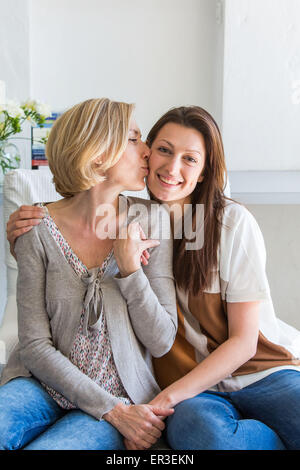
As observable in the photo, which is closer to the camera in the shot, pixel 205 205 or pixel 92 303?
pixel 92 303

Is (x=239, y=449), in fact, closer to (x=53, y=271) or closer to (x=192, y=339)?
(x=192, y=339)

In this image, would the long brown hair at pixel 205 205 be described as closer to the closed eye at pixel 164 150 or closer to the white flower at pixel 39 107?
the closed eye at pixel 164 150

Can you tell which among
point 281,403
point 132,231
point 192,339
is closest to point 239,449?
point 281,403

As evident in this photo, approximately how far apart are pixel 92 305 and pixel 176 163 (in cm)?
37

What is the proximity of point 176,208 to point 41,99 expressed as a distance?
1.21 meters

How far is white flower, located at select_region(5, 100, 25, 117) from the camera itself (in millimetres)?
1757

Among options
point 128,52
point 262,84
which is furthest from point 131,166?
point 128,52

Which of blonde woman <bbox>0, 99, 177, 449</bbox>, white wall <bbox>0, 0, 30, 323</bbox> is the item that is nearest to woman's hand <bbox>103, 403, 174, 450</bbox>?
blonde woman <bbox>0, 99, 177, 449</bbox>

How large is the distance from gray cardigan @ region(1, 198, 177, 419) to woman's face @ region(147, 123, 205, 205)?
15 centimetres

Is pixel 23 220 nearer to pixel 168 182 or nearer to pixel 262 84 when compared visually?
pixel 168 182

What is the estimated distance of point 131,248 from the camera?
3.62 ft

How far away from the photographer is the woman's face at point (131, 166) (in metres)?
1.15

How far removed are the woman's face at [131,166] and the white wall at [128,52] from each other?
3.58 ft

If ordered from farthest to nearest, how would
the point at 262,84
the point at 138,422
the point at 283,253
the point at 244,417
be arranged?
1. the point at 283,253
2. the point at 262,84
3. the point at 244,417
4. the point at 138,422
